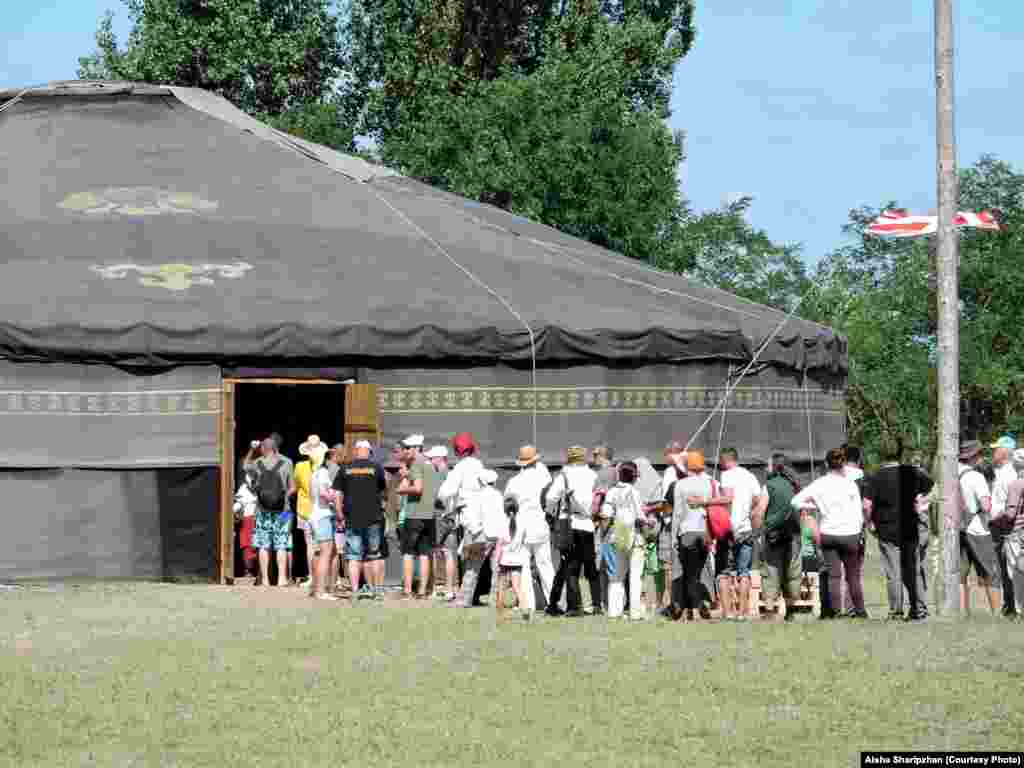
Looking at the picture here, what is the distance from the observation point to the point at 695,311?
2214 cm

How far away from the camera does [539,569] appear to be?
16.8m

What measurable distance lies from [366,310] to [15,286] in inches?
131

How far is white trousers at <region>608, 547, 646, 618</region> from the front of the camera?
16.2m

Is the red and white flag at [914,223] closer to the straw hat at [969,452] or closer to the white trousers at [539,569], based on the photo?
the straw hat at [969,452]

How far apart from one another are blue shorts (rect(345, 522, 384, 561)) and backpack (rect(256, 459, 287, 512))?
1115mm

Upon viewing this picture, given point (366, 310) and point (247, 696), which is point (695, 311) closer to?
point (366, 310)

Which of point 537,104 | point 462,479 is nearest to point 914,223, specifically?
point 462,479

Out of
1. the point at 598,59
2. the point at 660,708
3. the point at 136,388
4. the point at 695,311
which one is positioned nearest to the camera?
the point at 660,708

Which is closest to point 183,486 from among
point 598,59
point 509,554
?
point 509,554

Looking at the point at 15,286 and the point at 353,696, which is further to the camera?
the point at 15,286

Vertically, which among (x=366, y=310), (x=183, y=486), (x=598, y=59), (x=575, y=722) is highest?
(x=598, y=59)

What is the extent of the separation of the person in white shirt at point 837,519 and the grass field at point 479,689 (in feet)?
1.89

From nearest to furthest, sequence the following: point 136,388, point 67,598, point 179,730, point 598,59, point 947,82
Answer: point 179,730 → point 947,82 → point 67,598 → point 136,388 → point 598,59

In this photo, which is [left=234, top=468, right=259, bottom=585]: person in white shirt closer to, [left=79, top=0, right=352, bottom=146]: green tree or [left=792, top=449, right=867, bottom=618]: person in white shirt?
[left=792, top=449, right=867, bottom=618]: person in white shirt
